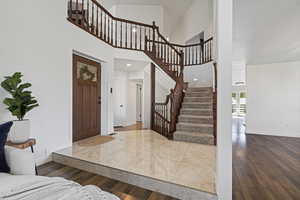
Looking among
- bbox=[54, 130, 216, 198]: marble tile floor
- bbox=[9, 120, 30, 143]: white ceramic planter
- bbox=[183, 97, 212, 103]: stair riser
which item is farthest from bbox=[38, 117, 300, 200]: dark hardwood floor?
bbox=[183, 97, 212, 103]: stair riser

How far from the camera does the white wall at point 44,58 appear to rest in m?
Result: 2.24

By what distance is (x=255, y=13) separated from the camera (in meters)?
2.30

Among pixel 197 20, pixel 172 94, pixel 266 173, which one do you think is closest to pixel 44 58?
pixel 172 94

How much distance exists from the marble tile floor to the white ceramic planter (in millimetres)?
981

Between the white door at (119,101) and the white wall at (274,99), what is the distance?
16.0ft

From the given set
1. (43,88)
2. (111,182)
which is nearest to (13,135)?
(43,88)

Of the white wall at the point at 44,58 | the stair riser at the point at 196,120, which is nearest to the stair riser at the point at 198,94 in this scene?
the stair riser at the point at 196,120

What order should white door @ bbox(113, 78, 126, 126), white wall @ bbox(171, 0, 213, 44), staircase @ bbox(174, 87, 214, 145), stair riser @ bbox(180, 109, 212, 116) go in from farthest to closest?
1. white door @ bbox(113, 78, 126, 126)
2. white wall @ bbox(171, 0, 213, 44)
3. stair riser @ bbox(180, 109, 212, 116)
4. staircase @ bbox(174, 87, 214, 145)

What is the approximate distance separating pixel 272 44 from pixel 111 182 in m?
4.41

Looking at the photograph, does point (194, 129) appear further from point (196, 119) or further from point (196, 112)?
point (196, 112)

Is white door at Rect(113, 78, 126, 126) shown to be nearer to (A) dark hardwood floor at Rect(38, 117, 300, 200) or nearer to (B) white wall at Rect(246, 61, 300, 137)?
(A) dark hardwood floor at Rect(38, 117, 300, 200)

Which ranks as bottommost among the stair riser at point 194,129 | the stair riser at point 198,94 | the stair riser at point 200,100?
the stair riser at point 194,129

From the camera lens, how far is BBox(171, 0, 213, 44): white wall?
→ 6145 millimetres

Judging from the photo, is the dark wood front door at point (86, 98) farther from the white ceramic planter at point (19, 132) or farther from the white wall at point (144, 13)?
the white wall at point (144, 13)
